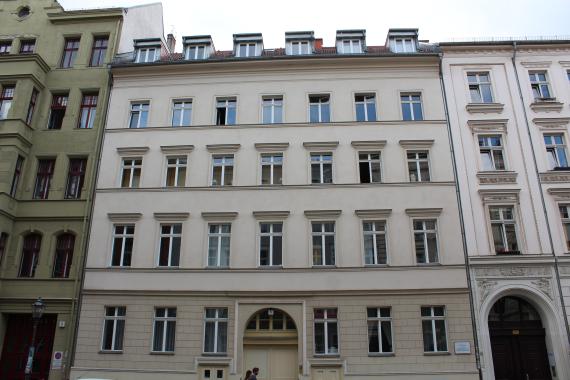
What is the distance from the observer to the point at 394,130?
2045cm

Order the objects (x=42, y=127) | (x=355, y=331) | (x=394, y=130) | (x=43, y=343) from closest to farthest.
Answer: (x=355, y=331) → (x=43, y=343) → (x=394, y=130) → (x=42, y=127)

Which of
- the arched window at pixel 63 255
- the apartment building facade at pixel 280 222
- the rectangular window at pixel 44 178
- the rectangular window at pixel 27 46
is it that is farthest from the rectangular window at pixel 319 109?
the rectangular window at pixel 27 46

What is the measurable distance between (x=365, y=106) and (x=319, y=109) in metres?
2.16

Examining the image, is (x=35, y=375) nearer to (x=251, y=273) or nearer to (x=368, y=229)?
(x=251, y=273)

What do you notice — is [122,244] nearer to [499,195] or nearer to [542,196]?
[499,195]

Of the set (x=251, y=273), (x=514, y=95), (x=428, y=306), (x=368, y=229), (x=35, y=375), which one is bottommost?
(x=35, y=375)

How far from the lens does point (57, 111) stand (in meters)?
22.5

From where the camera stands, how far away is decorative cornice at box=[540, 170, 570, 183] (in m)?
19.3

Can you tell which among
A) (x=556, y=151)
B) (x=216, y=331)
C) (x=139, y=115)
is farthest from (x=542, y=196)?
(x=139, y=115)

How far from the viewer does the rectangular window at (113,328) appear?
18.5m

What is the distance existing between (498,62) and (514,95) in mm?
1873

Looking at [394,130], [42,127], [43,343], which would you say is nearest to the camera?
[43,343]

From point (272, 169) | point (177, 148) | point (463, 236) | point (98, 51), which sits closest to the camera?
point (463, 236)

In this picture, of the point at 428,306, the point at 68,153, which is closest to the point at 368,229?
the point at 428,306
